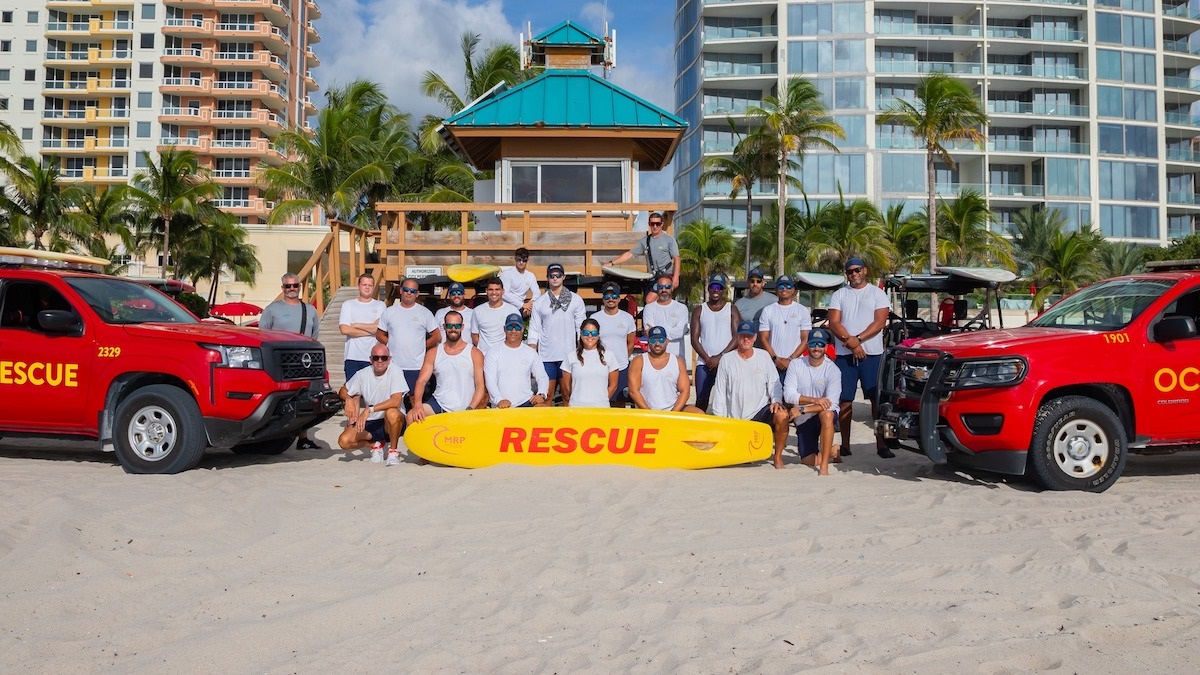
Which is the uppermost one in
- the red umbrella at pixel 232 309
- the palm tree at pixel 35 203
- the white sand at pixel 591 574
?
the palm tree at pixel 35 203

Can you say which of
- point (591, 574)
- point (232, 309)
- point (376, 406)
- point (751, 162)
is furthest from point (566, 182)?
point (751, 162)

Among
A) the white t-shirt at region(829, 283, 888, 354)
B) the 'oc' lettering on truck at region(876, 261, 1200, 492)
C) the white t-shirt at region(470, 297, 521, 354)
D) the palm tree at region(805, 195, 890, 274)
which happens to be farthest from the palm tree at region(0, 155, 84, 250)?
the 'oc' lettering on truck at region(876, 261, 1200, 492)

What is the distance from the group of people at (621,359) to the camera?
8.53 metres

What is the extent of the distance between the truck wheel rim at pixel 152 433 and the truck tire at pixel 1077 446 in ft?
23.8

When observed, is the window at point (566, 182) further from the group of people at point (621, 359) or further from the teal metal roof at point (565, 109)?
the group of people at point (621, 359)

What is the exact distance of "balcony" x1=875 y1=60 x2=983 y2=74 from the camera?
57781 mm

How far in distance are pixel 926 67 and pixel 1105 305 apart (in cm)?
5581

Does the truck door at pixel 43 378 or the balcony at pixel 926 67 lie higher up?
the balcony at pixel 926 67

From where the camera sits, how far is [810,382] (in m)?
8.31

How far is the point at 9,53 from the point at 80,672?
89.8 metres

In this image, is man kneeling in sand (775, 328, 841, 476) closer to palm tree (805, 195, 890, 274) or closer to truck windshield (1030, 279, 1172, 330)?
truck windshield (1030, 279, 1172, 330)

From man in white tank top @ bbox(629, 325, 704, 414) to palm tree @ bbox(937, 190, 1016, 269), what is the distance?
3324 centimetres

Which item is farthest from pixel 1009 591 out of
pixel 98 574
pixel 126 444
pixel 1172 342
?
pixel 126 444

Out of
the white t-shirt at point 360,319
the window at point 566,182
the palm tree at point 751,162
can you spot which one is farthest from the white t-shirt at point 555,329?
the palm tree at point 751,162
